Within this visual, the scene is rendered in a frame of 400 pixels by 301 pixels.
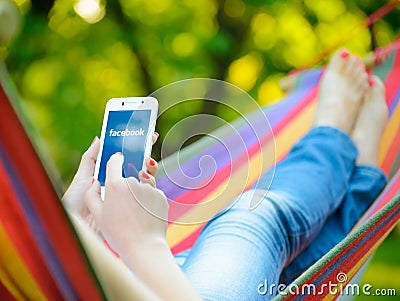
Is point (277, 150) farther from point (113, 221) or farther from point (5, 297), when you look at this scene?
point (5, 297)

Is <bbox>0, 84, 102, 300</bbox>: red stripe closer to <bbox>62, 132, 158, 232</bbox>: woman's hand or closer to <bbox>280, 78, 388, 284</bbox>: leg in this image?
<bbox>62, 132, 158, 232</bbox>: woman's hand

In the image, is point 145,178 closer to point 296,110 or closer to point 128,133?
point 128,133

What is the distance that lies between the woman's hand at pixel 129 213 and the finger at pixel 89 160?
9 cm

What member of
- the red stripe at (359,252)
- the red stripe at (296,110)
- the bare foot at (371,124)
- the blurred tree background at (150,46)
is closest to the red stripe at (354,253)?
the red stripe at (359,252)

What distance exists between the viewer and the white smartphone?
0.74 m

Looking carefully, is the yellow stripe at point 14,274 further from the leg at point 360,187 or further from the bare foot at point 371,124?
the bare foot at point 371,124

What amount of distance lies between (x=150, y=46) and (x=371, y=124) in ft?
6.86

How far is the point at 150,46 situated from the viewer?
3.33 meters

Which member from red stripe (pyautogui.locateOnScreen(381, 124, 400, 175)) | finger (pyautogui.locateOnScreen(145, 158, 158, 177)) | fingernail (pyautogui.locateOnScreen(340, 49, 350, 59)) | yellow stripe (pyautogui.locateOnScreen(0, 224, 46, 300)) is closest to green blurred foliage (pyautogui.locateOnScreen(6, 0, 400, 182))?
fingernail (pyautogui.locateOnScreen(340, 49, 350, 59))

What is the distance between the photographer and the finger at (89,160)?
0.77 metres

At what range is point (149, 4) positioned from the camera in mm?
3412

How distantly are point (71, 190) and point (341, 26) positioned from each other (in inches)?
118

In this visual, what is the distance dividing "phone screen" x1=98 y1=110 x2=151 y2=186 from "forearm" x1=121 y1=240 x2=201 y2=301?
3.7 inches

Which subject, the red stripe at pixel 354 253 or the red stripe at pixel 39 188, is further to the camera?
the red stripe at pixel 354 253
